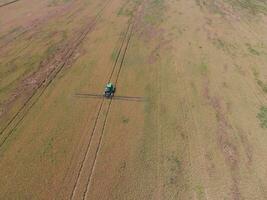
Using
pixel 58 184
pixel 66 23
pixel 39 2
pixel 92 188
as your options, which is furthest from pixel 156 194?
pixel 39 2

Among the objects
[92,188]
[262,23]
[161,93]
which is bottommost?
[92,188]

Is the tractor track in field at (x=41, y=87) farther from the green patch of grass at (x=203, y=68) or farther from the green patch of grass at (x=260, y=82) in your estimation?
the green patch of grass at (x=260, y=82)

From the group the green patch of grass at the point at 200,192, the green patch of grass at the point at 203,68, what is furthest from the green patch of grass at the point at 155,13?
the green patch of grass at the point at 200,192

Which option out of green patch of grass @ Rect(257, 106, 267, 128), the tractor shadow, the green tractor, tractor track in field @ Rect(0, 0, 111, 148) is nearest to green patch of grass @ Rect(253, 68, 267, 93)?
green patch of grass @ Rect(257, 106, 267, 128)

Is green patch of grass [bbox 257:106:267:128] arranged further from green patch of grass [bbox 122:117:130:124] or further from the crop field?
green patch of grass [bbox 122:117:130:124]

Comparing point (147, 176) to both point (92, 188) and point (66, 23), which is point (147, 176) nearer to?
point (92, 188)
